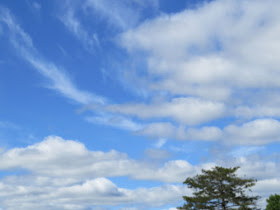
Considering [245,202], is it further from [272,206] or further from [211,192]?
[272,206]

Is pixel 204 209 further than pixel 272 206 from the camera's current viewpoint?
No

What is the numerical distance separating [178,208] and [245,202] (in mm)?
14005

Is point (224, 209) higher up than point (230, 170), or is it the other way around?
point (230, 170)

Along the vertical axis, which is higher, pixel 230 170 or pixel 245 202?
pixel 230 170

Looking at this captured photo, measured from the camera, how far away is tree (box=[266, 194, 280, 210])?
3516 inches

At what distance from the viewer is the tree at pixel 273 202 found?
89312mm

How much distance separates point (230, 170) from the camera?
81.3 metres

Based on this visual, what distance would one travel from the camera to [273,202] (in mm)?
90438

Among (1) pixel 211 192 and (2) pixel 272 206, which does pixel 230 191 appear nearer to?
(1) pixel 211 192

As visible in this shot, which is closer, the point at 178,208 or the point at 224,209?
the point at 224,209

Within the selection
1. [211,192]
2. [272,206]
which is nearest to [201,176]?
[211,192]

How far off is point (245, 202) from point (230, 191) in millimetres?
3499

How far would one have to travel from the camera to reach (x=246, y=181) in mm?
80250

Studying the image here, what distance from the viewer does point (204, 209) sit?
81688 millimetres
